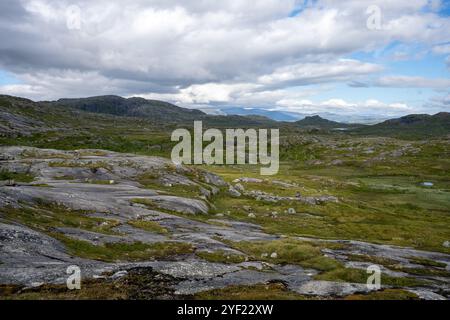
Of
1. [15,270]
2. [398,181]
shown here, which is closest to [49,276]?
[15,270]

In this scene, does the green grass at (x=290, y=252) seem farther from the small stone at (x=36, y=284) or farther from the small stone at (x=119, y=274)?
A: the small stone at (x=36, y=284)

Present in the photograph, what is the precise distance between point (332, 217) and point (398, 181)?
84694 mm

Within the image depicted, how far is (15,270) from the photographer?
101ft

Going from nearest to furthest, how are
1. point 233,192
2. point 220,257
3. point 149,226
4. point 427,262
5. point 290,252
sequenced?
1. point 220,257
2. point 290,252
3. point 427,262
4. point 149,226
5. point 233,192

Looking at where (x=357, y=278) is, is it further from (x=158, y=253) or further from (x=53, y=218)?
(x=53, y=218)

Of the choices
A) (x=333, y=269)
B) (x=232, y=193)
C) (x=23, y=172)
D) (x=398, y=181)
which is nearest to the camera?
(x=333, y=269)

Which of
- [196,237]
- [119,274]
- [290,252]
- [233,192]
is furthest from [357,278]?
[233,192]

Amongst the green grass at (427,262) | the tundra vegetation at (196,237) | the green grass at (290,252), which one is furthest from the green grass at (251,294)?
the green grass at (427,262)

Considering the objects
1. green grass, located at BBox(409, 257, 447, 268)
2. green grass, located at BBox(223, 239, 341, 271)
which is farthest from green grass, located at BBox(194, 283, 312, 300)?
green grass, located at BBox(409, 257, 447, 268)

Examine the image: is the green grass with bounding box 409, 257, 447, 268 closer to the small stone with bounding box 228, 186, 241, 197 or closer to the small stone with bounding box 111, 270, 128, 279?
the small stone with bounding box 111, 270, 128, 279

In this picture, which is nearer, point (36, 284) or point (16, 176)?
point (36, 284)

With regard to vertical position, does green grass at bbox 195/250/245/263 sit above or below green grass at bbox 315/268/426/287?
above

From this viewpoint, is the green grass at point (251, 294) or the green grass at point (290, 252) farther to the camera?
the green grass at point (290, 252)
